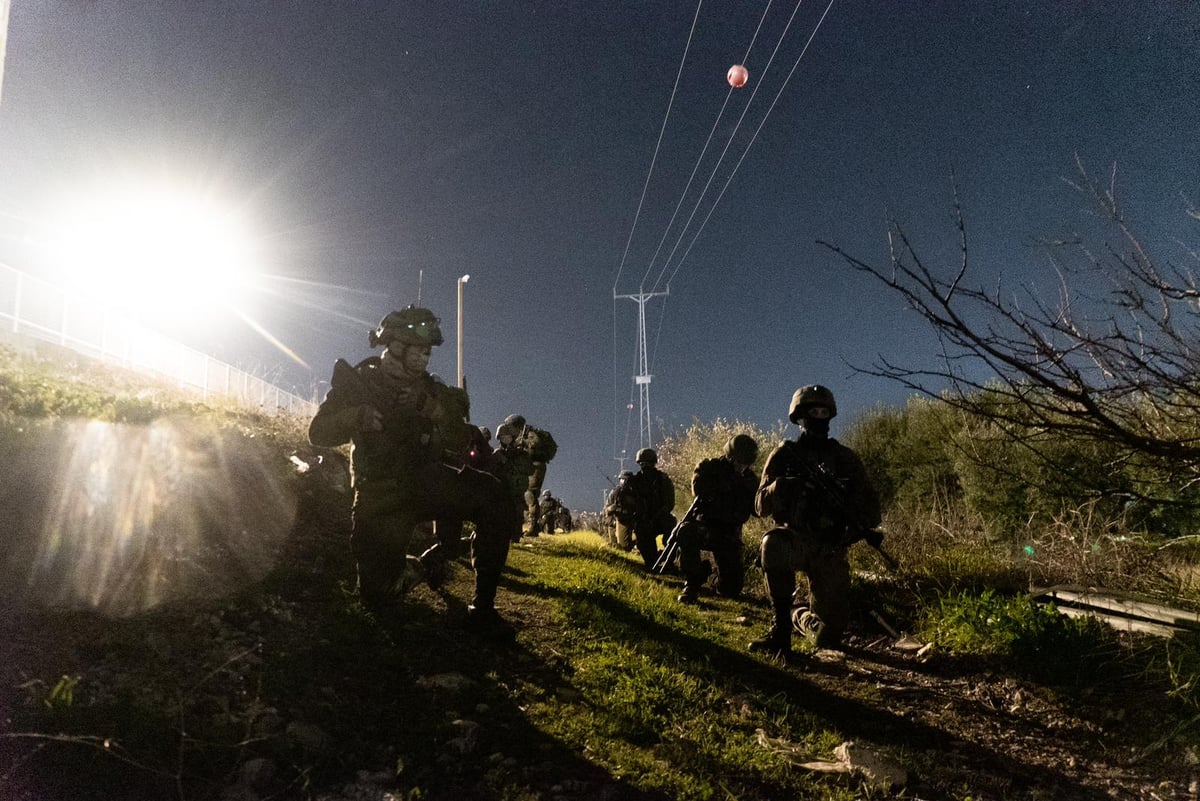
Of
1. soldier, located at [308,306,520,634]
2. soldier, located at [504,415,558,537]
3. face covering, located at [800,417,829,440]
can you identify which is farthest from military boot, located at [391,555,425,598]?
soldier, located at [504,415,558,537]

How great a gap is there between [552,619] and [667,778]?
104 inches

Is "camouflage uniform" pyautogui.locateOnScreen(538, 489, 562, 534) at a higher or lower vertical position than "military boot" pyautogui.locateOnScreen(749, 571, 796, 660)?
higher

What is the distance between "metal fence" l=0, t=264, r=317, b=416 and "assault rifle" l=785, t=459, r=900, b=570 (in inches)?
404

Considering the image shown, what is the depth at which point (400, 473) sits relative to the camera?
15.0 feet

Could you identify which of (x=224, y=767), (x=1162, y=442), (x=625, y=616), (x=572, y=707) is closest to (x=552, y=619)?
(x=625, y=616)

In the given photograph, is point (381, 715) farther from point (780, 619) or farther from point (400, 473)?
point (780, 619)

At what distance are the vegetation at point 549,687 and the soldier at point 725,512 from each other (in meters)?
1.84

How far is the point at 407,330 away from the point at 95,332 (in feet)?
82.3

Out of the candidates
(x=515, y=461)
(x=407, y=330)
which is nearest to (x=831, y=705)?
(x=407, y=330)

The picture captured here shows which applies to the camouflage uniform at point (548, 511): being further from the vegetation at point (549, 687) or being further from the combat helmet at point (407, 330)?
the combat helmet at point (407, 330)

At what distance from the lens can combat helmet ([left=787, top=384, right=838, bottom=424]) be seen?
527 centimetres

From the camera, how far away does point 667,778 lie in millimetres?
2631

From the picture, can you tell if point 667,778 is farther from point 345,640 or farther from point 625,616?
point 625,616

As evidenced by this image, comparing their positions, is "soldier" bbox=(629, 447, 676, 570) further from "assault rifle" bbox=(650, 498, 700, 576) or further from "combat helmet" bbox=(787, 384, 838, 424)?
"combat helmet" bbox=(787, 384, 838, 424)
